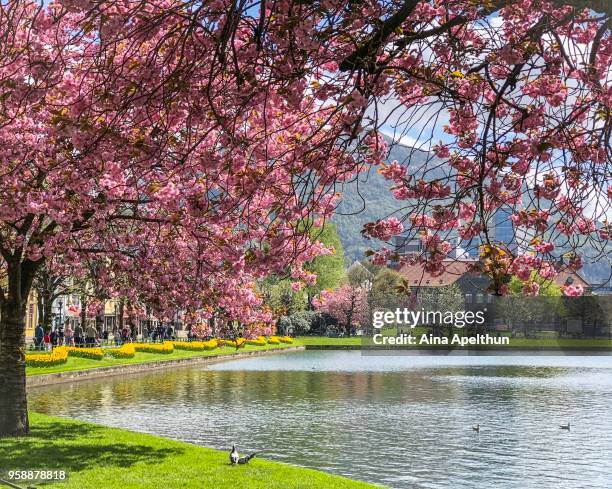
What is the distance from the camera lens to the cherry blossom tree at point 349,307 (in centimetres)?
11569

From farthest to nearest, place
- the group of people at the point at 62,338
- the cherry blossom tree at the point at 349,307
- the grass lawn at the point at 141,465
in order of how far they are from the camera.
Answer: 1. the cherry blossom tree at the point at 349,307
2. the group of people at the point at 62,338
3. the grass lawn at the point at 141,465

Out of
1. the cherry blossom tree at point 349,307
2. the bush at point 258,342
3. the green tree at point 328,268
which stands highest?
the green tree at point 328,268

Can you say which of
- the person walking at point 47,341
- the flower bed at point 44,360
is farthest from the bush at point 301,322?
the flower bed at point 44,360

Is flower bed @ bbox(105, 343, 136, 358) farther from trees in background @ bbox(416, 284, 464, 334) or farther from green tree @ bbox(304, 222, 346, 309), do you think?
trees in background @ bbox(416, 284, 464, 334)

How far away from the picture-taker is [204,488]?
13.1 m

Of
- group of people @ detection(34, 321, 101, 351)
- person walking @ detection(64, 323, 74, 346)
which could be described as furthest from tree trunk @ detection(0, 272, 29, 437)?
person walking @ detection(64, 323, 74, 346)

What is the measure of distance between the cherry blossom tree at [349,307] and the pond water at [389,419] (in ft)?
230

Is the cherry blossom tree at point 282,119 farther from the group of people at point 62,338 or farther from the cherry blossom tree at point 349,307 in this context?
the cherry blossom tree at point 349,307

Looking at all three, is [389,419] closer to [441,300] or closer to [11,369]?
[11,369]

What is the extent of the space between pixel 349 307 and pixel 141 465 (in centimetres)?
10210

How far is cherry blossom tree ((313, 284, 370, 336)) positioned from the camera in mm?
115688

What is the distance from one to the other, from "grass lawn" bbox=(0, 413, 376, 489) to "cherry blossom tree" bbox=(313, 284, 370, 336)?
9743 cm

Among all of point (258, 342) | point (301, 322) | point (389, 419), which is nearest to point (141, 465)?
point (389, 419)

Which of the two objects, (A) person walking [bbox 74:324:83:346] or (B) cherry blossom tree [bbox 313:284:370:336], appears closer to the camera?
(A) person walking [bbox 74:324:83:346]
